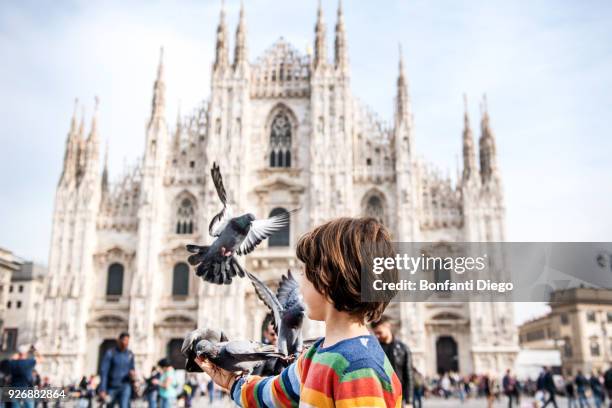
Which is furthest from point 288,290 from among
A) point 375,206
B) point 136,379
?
point 375,206

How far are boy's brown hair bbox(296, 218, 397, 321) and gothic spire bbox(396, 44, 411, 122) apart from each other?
2800cm

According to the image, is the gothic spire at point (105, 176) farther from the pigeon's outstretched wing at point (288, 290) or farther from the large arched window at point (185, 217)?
the pigeon's outstretched wing at point (288, 290)

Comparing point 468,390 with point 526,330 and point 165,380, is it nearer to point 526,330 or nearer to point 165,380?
point 165,380

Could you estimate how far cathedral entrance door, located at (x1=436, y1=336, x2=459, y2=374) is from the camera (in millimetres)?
27078

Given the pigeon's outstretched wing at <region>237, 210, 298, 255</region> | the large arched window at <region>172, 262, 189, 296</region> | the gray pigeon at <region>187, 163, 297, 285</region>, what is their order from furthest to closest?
the large arched window at <region>172, 262, 189, 296</region> → the pigeon's outstretched wing at <region>237, 210, 298, 255</region> → the gray pigeon at <region>187, 163, 297, 285</region>

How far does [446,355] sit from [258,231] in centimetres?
2390

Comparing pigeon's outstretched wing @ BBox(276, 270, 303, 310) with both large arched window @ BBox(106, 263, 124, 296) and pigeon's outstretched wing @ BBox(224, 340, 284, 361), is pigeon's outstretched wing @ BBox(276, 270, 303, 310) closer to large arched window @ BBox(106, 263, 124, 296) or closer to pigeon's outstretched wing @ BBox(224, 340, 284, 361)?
pigeon's outstretched wing @ BBox(224, 340, 284, 361)

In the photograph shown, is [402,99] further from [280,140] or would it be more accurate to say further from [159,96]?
[159,96]

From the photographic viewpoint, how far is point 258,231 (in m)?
5.26

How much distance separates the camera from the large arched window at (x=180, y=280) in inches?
1128

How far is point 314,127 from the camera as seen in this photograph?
2916 centimetres

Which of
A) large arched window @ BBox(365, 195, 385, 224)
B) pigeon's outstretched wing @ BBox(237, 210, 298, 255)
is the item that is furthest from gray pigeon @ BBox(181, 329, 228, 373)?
large arched window @ BBox(365, 195, 385, 224)

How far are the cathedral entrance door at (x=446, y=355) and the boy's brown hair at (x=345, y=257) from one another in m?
26.6

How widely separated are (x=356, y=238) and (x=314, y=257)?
0.15m
